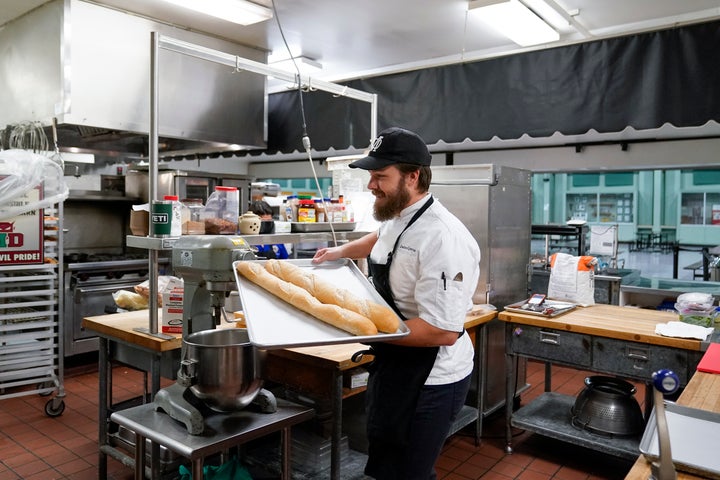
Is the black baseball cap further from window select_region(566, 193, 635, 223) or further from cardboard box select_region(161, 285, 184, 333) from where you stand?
window select_region(566, 193, 635, 223)

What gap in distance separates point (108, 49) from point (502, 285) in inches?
142

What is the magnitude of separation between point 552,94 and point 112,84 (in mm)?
3473

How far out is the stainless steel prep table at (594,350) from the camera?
118 inches

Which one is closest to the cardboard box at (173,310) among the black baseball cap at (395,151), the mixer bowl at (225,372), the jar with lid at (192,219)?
the jar with lid at (192,219)

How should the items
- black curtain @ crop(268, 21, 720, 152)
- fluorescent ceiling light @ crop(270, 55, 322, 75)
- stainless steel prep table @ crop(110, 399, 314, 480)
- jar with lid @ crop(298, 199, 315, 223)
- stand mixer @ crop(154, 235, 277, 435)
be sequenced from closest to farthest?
stainless steel prep table @ crop(110, 399, 314, 480)
stand mixer @ crop(154, 235, 277, 435)
jar with lid @ crop(298, 199, 315, 223)
black curtain @ crop(268, 21, 720, 152)
fluorescent ceiling light @ crop(270, 55, 322, 75)

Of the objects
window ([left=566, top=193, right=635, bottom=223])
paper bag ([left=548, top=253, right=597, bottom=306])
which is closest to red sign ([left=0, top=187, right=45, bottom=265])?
paper bag ([left=548, top=253, right=597, bottom=306])

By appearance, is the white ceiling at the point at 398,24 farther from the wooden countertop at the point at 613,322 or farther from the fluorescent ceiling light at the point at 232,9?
the wooden countertop at the point at 613,322

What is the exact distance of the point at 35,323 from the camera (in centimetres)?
421

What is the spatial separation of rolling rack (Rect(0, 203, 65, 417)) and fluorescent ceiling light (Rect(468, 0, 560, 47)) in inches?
142

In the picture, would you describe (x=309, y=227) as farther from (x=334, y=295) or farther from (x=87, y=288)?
(x=87, y=288)

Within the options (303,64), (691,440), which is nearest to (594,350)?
(691,440)

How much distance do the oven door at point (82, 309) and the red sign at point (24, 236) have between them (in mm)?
831

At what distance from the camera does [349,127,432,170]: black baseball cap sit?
1914 millimetres

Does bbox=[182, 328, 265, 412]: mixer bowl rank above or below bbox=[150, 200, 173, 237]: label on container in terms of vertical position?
below
